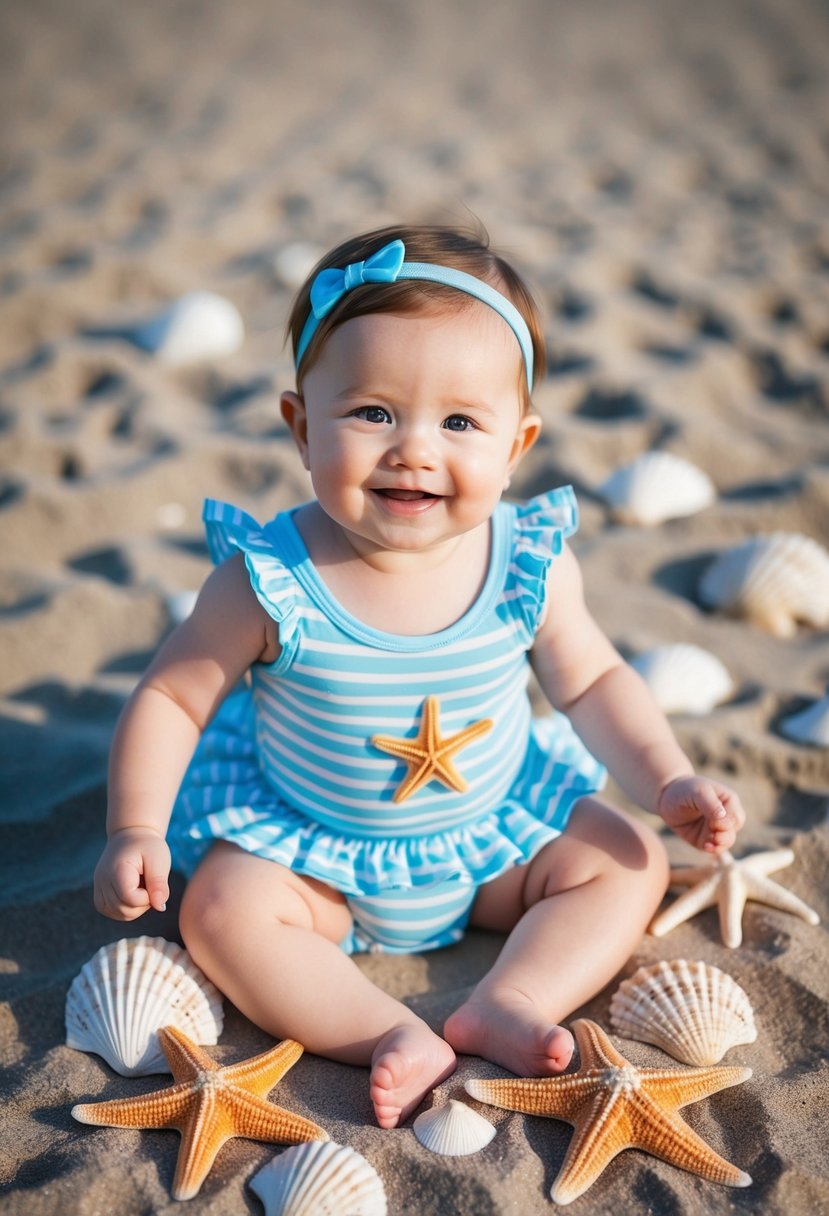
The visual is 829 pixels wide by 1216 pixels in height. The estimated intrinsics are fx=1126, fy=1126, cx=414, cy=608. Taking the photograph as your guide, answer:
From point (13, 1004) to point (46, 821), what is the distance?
1.90ft

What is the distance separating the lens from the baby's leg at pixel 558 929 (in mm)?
2062

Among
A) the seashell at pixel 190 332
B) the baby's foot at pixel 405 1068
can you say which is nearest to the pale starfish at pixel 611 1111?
the baby's foot at pixel 405 1068

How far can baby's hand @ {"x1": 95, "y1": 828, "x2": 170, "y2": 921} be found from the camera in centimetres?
203

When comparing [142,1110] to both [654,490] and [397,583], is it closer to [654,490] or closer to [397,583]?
[397,583]

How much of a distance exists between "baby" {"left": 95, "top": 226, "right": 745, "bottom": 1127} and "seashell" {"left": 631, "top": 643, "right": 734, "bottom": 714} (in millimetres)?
671

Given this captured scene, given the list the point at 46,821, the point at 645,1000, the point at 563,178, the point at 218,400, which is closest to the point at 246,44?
the point at 563,178

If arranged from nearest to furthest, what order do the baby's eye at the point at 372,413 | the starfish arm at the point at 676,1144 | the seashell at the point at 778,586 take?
the starfish arm at the point at 676,1144
the baby's eye at the point at 372,413
the seashell at the point at 778,586

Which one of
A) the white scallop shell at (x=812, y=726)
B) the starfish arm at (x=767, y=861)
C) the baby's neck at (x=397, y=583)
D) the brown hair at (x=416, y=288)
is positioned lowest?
the starfish arm at (x=767, y=861)

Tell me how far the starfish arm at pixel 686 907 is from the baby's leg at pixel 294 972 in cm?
61

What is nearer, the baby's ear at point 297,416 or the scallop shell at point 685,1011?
the scallop shell at point 685,1011

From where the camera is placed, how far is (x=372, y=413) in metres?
2.09

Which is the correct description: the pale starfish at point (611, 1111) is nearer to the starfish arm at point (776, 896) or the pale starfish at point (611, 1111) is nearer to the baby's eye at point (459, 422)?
the starfish arm at point (776, 896)

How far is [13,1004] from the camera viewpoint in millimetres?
2266

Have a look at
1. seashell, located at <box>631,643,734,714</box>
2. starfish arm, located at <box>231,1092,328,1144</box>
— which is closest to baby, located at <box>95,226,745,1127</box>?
starfish arm, located at <box>231,1092,328,1144</box>
